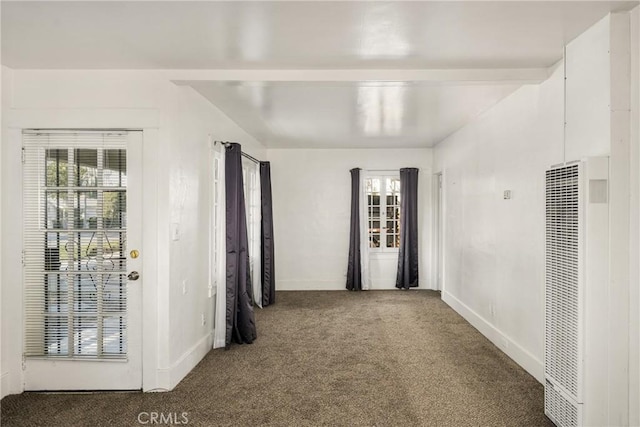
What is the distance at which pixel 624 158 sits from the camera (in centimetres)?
234

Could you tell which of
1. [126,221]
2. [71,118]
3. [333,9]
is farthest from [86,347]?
[333,9]

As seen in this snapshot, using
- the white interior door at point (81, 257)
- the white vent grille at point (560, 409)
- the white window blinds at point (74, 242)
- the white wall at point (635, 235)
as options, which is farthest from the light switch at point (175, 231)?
the white wall at point (635, 235)

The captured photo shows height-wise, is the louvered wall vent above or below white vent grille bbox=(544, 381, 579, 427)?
above

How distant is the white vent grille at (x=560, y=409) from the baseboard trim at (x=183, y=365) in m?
2.84

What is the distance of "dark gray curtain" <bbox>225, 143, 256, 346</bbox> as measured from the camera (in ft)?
14.2

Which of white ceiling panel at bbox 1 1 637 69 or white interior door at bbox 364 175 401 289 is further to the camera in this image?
white interior door at bbox 364 175 401 289

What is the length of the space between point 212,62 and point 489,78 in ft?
7.19

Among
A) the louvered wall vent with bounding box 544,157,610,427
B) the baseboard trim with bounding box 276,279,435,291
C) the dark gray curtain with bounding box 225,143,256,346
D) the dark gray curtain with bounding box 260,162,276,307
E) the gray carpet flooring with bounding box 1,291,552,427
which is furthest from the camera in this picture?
the baseboard trim with bounding box 276,279,435,291

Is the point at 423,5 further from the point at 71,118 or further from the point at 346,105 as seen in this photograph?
the point at 71,118

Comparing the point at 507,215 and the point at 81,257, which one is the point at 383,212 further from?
the point at 81,257

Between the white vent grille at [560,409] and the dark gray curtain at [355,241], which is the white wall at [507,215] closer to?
the white vent grille at [560,409]

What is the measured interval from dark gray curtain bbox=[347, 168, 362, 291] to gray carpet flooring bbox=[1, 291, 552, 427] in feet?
7.49

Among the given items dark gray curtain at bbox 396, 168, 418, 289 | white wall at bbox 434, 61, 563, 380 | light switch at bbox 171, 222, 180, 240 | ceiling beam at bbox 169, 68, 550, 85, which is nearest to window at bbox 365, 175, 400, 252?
dark gray curtain at bbox 396, 168, 418, 289

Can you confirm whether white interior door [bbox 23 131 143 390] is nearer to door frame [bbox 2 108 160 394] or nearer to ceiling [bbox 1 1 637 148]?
door frame [bbox 2 108 160 394]
